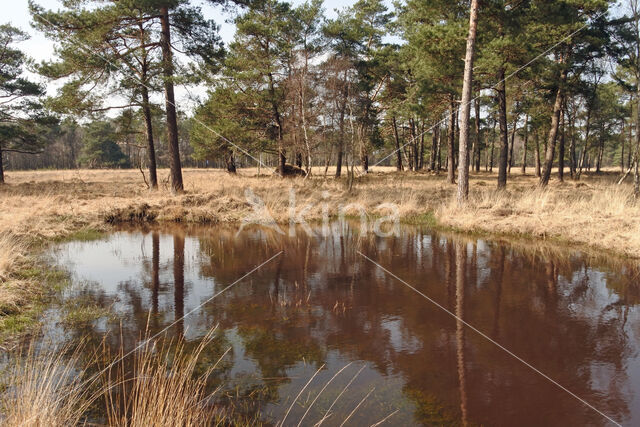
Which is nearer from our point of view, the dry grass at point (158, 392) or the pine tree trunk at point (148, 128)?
the dry grass at point (158, 392)

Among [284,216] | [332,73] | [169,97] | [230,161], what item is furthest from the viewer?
[230,161]

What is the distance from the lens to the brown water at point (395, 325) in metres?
3.91

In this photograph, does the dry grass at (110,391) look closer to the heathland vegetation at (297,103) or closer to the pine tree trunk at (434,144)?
the heathland vegetation at (297,103)

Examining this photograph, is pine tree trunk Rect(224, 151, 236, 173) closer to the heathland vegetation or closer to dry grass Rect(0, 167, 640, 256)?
the heathland vegetation

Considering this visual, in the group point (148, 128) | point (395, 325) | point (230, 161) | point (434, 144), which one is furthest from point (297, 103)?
point (395, 325)

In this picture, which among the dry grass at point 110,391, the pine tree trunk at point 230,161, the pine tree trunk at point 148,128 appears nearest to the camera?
the dry grass at point 110,391

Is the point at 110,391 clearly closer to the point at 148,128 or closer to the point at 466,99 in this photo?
the point at 466,99

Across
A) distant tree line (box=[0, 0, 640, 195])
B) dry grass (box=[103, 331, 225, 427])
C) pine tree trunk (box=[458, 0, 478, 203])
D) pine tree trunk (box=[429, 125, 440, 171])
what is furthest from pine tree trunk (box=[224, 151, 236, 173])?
dry grass (box=[103, 331, 225, 427])

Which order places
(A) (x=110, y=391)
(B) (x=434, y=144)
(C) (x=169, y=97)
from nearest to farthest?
(A) (x=110, y=391) → (C) (x=169, y=97) → (B) (x=434, y=144)

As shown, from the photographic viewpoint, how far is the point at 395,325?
5.71 meters

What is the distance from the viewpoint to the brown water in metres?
3.91

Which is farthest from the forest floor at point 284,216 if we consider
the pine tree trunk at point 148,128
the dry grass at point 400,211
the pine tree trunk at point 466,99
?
the pine tree trunk at point 148,128

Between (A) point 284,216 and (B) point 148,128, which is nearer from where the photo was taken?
(A) point 284,216

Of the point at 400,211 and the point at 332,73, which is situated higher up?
the point at 332,73
